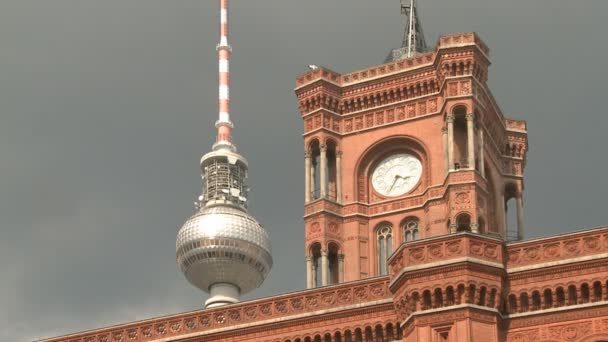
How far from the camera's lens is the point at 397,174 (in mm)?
77062

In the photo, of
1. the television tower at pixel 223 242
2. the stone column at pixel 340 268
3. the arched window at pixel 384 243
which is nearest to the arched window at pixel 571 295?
the arched window at pixel 384 243

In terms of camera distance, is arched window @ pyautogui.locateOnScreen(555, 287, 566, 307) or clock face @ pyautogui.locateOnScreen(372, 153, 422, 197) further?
clock face @ pyautogui.locateOnScreen(372, 153, 422, 197)

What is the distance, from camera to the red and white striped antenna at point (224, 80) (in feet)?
390

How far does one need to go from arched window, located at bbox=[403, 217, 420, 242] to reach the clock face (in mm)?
1613

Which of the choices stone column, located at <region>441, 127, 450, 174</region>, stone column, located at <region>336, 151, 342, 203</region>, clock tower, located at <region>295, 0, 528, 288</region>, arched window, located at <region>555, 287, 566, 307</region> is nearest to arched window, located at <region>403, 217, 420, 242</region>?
clock tower, located at <region>295, 0, 528, 288</region>

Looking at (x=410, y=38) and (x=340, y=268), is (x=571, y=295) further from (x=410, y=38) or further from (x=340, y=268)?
(x=410, y=38)

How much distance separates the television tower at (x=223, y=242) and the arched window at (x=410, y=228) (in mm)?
33315

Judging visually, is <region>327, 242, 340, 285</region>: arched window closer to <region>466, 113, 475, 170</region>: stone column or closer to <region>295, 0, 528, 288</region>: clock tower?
<region>295, 0, 528, 288</region>: clock tower

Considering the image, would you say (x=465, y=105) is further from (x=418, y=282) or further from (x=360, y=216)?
(x=418, y=282)

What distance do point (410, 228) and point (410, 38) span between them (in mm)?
16641

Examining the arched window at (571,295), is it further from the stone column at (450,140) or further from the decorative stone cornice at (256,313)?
the stone column at (450,140)

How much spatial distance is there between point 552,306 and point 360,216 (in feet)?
87.0

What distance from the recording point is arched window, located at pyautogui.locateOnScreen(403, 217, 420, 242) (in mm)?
75625

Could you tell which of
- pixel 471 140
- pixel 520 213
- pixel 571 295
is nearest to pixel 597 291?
pixel 571 295
